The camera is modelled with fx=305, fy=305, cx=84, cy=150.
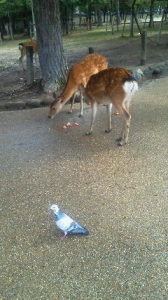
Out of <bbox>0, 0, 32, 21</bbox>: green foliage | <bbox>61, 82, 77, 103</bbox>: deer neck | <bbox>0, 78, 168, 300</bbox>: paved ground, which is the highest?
<bbox>0, 0, 32, 21</bbox>: green foliage

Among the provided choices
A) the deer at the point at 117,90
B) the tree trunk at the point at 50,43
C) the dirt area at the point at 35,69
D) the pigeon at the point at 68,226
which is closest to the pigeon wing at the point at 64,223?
the pigeon at the point at 68,226

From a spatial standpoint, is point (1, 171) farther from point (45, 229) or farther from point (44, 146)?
point (45, 229)

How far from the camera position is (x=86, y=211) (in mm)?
2770

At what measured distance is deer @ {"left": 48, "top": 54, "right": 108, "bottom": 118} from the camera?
4844 millimetres

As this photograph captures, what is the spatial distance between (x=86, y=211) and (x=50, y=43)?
14.5 feet

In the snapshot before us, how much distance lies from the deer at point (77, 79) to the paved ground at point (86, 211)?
15.6 inches

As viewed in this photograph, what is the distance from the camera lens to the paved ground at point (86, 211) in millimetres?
2061

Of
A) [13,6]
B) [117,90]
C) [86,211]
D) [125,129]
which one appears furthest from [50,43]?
[13,6]

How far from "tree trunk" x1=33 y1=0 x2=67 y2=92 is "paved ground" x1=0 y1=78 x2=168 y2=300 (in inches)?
77.3

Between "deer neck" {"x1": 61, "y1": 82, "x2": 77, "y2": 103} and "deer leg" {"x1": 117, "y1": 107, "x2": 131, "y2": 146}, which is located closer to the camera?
"deer leg" {"x1": 117, "y1": 107, "x2": 131, "y2": 146}

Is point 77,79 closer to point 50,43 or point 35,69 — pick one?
point 50,43

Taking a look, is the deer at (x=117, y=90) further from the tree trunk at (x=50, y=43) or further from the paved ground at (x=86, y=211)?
the tree trunk at (x=50, y=43)

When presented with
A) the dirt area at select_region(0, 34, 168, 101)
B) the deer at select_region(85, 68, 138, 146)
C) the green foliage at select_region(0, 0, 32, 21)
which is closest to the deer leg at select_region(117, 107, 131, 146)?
the deer at select_region(85, 68, 138, 146)

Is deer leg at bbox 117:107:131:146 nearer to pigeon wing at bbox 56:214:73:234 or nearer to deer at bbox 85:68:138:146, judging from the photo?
deer at bbox 85:68:138:146
